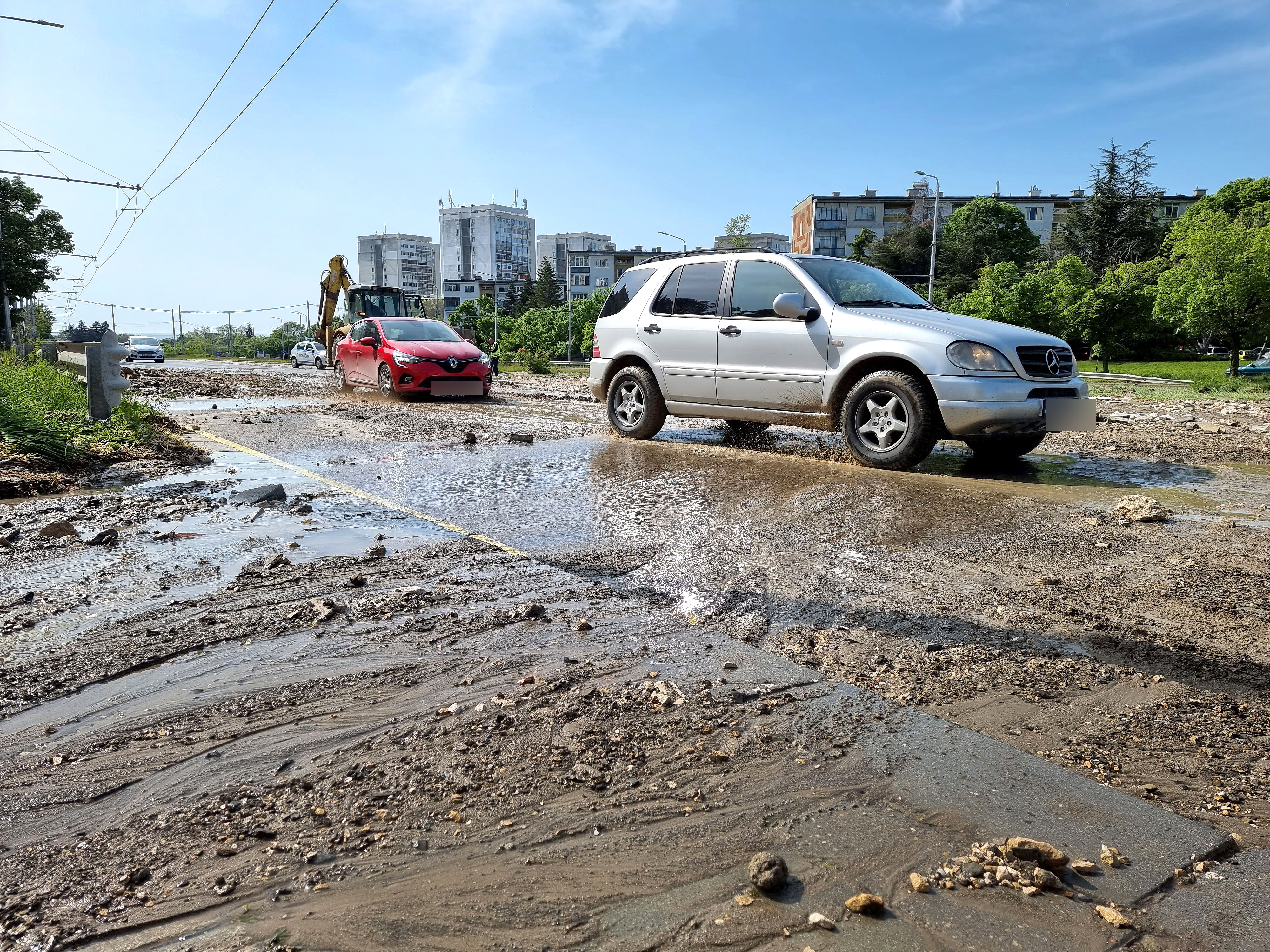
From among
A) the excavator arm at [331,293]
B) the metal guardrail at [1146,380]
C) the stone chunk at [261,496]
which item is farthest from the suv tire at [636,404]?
the excavator arm at [331,293]

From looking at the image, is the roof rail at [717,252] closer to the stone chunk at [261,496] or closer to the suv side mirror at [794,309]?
the suv side mirror at [794,309]

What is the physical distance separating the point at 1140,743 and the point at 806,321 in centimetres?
601

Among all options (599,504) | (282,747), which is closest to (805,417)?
(599,504)

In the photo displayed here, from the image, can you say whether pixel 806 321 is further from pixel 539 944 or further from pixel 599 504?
pixel 539 944

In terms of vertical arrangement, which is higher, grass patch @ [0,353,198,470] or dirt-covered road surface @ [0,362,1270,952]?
grass patch @ [0,353,198,470]

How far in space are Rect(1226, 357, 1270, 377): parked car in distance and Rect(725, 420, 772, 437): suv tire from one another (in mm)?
33318

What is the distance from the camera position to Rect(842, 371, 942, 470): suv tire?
7398 millimetres

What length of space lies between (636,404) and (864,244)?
84.3 meters

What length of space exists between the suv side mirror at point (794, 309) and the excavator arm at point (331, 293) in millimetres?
23806

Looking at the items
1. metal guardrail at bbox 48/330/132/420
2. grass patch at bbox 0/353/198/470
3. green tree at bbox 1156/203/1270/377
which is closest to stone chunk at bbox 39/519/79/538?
grass patch at bbox 0/353/198/470

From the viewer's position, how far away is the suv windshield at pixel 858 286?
325 inches

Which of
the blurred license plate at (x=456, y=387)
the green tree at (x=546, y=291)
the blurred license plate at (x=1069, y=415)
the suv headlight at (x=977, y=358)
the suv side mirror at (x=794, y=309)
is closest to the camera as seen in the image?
the suv headlight at (x=977, y=358)

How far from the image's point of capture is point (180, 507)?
6.18m

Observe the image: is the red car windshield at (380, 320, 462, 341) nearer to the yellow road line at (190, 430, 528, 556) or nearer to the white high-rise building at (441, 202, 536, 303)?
the yellow road line at (190, 430, 528, 556)
